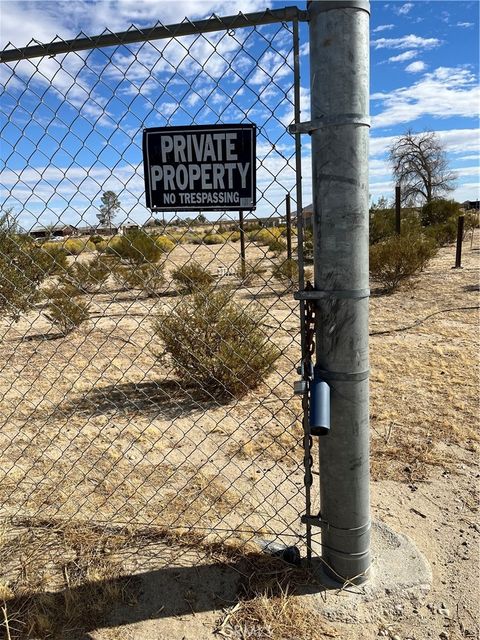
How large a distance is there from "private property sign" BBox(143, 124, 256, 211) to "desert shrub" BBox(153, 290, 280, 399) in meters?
2.78

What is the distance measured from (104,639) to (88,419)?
7.77 ft

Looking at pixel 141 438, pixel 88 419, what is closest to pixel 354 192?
pixel 141 438

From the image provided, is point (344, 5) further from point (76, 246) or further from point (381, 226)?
point (76, 246)

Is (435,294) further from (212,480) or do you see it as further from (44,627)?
(44,627)

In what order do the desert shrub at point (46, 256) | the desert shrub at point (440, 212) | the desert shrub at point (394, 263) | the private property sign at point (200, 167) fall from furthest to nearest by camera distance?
→ the desert shrub at point (440, 212) < the desert shrub at point (394, 263) < the desert shrub at point (46, 256) < the private property sign at point (200, 167)

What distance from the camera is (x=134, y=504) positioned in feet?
9.46

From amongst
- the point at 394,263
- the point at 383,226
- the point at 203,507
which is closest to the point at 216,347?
the point at 203,507

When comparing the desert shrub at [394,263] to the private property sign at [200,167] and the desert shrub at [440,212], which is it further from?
the desert shrub at [440,212]

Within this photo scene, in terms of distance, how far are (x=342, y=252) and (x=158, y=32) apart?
3.48 ft

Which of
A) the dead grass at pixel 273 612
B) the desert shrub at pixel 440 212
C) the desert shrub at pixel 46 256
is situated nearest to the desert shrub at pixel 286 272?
the dead grass at pixel 273 612

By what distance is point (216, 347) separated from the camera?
5012 millimetres

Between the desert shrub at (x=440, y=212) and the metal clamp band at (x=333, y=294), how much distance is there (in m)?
24.7

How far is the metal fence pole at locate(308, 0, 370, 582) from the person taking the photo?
66.3 inches

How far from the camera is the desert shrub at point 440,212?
2494 centimetres
